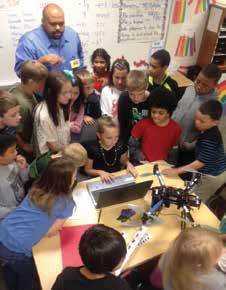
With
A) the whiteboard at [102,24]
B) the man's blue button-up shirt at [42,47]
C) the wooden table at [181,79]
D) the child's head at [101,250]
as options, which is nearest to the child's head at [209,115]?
the child's head at [101,250]

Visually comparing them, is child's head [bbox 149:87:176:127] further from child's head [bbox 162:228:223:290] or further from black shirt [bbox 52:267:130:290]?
black shirt [bbox 52:267:130:290]

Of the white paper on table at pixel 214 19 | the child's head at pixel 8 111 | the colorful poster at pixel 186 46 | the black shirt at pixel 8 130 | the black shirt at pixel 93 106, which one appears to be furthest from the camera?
the colorful poster at pixel 186 46

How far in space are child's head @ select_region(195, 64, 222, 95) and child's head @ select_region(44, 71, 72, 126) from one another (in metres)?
1.16

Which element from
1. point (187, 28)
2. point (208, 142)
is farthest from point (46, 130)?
point (187, 28)

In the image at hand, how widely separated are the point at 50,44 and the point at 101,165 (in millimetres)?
1488

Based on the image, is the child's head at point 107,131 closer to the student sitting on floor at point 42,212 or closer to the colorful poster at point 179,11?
the student sitting on floor at point 42,212

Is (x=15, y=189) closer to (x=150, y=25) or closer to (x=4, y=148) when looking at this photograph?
(x=4, y=148)

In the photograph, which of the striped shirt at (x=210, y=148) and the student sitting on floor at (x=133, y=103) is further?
the student sitting on floor at (x=133, y=103)

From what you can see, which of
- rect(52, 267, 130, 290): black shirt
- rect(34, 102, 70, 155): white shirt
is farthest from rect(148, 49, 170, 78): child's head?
rect(52, 267, 130, 290): black shirt

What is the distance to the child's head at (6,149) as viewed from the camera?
183 cm

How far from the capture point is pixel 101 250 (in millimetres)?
1229

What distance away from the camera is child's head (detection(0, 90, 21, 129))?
198 cm

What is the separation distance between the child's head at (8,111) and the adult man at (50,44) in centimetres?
80

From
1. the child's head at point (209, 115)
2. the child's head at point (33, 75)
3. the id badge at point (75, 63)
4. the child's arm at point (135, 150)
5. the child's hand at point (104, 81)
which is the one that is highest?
the child's head at point (33, 75)
